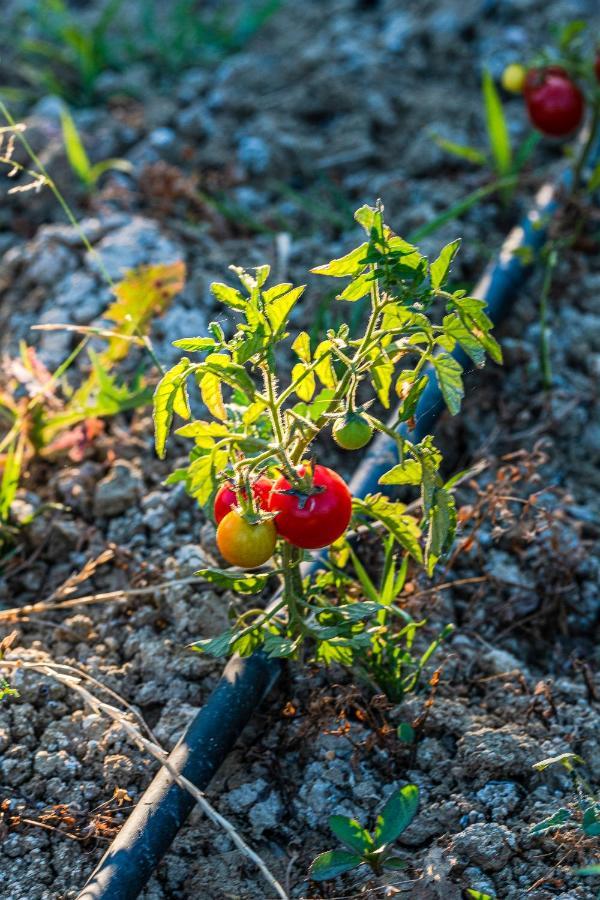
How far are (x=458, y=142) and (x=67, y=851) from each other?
275 centimetres

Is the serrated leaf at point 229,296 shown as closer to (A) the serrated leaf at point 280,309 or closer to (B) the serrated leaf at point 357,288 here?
(A) the serrated leaf at point 280,309

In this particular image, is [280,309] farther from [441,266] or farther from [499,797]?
[499,797]

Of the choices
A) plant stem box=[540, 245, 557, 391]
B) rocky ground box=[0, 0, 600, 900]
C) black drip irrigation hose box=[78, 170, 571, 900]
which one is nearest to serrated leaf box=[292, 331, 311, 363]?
black drip irrigation hose box=[78, 170, 571, 900]

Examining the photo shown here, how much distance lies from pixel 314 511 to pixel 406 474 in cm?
20

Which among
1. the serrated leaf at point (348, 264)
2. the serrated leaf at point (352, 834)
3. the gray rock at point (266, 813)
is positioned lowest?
the gray rock at point (266, 813)

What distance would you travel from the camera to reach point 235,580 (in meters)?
2.06

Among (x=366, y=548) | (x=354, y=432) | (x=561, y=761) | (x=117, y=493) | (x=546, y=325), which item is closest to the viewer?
(x=354, y=432)

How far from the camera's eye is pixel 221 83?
164 inches

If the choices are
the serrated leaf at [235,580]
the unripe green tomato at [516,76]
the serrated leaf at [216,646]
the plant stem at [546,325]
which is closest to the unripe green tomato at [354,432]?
the serrated leaf at [235,580]

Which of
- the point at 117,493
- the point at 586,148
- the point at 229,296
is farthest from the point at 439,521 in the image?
the point at 586,148

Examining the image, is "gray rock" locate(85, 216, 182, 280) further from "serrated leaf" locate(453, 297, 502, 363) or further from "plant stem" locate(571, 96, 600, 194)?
"serrated leaf" locate(453, 297, 502, 363)

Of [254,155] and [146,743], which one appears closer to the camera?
[146,743]

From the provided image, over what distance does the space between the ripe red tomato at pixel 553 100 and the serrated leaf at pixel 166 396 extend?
197 centimetres

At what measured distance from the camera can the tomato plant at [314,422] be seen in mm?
1880
